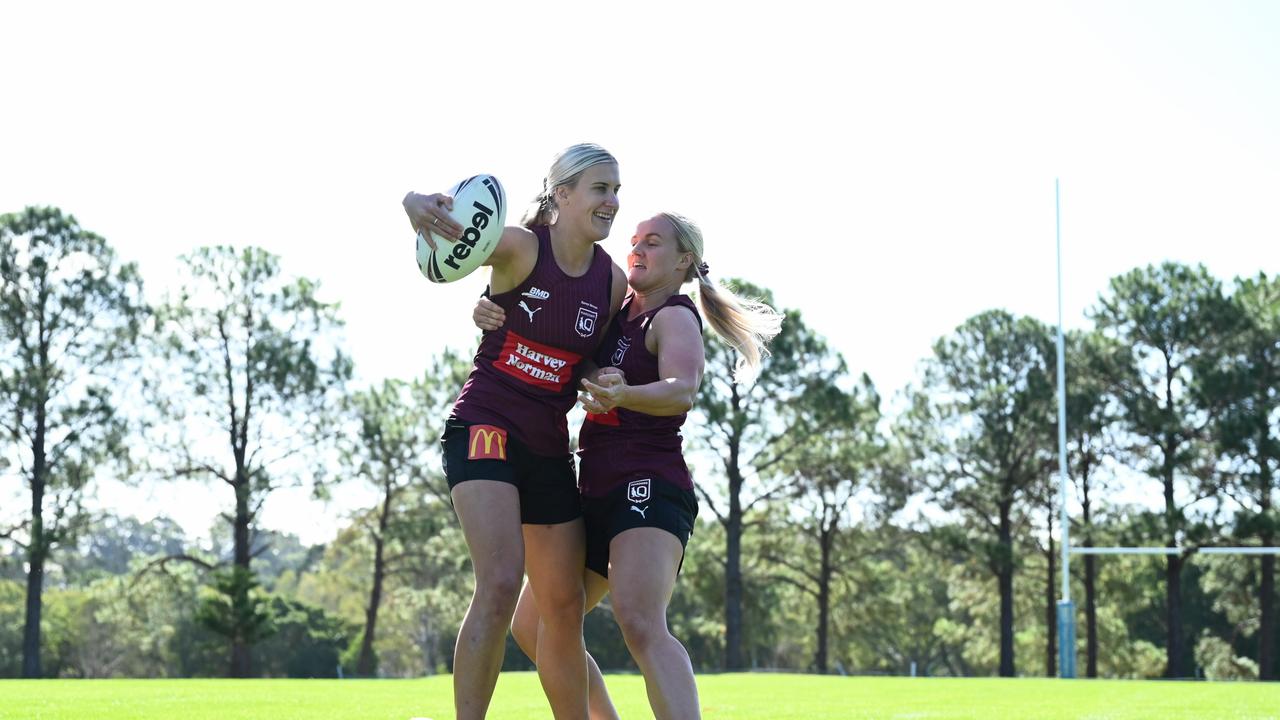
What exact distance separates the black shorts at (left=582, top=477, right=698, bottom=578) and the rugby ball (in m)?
1.04

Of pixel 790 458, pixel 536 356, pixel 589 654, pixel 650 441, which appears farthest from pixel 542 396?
pixel 790 458

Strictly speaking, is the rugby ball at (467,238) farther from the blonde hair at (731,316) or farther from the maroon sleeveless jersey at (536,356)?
the blonde hair at (731,316)

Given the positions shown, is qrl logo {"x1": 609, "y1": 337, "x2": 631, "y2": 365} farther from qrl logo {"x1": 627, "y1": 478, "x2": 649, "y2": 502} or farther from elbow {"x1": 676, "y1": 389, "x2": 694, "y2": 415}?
qrl logo {"x1": 627, "y1": 478, "x2": 649, "y2": 502}

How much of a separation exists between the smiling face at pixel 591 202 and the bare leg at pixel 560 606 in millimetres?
1168

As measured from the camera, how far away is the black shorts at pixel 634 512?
15.9ft

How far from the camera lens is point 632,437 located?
5023mm

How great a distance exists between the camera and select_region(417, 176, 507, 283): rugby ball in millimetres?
4898

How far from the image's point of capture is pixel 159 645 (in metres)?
53.3

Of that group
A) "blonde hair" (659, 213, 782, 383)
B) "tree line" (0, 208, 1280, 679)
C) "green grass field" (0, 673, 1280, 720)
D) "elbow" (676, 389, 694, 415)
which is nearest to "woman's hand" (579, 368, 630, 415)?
"elbow" (676, 389, 694, 415)

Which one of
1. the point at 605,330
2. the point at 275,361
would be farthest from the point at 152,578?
the point at 605,330

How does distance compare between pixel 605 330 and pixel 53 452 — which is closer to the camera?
pixel 605 330

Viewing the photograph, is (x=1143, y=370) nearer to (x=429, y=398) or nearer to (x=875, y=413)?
(x=875, y=413)

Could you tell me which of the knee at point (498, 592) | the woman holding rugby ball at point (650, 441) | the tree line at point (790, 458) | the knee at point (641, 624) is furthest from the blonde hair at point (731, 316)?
the tree line at point (790, 458)

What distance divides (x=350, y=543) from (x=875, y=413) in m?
17.0
